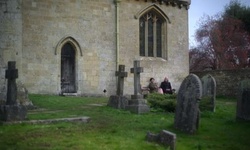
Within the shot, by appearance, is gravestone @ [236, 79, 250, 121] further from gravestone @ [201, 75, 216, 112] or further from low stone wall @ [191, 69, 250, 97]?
low stone wall @ [191, 69, 250, 97]

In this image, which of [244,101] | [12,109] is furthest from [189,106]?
[12,109]

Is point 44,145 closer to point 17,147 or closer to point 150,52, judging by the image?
point 17,147

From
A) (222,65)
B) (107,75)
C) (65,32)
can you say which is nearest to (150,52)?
(107,75)

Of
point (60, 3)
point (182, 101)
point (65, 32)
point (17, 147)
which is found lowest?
point (17, 147)

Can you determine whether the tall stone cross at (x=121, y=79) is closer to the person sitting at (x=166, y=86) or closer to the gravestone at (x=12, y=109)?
the gravestone at (x=12, y=109)

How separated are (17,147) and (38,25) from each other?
1176 cm

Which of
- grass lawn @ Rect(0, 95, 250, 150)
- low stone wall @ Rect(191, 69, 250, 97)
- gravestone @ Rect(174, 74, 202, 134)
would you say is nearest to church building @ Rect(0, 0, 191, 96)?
low stone wall @ Rect(191, 69, 250, 97)

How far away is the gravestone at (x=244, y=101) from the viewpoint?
10.6m

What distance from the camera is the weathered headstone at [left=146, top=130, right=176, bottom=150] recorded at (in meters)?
6.49

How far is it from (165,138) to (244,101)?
490cm

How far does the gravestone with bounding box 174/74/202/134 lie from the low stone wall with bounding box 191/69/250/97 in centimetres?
1348

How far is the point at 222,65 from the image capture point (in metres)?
34.9

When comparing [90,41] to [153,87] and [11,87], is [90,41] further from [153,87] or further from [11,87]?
[11,87]

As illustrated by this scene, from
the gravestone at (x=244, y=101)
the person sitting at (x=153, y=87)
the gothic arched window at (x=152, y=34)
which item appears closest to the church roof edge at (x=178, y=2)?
the gothic arched window at (x=152, y=34)
